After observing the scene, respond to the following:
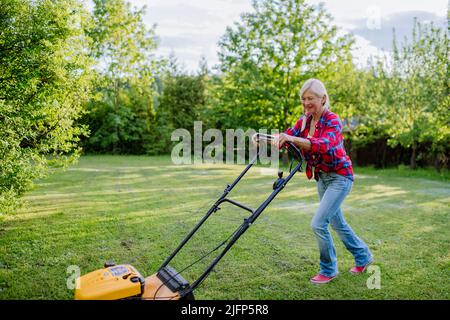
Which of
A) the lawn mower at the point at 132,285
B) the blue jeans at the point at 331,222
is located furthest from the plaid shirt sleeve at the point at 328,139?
the lawn mower at the point at 132,285

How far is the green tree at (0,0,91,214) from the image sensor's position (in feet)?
16.3

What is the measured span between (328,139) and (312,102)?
1.16ft

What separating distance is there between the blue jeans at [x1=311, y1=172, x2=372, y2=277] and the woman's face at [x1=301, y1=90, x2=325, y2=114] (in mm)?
582

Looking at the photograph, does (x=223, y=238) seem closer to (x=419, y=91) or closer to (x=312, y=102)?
(x=312, y=102)

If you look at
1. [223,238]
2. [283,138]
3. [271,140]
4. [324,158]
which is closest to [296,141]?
[283,138]

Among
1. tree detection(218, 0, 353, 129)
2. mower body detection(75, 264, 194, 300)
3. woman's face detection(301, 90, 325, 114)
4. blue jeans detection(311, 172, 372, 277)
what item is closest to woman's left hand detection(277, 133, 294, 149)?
woman's face detection(301, 90, 325, 114)

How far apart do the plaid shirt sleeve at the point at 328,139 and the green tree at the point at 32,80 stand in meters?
3.17

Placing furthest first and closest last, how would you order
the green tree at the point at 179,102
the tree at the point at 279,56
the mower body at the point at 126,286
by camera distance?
the green tree at the point at 179,102 → the tree at the point at 279,56 → the mower body at the point at 126,286

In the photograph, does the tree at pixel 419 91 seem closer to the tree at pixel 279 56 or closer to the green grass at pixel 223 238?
the tree at pixel 279 56

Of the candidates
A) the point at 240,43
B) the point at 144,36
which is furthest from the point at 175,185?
the point at 144,36

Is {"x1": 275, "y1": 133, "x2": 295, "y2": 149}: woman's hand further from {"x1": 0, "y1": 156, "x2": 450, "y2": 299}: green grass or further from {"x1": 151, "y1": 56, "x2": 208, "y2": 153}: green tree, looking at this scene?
{"x1": 151, "y1": 56, "x2": 208, "y2": 153}: green tree

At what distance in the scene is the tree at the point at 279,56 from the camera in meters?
18.0

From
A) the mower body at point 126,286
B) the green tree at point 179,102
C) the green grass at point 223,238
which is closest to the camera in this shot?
the mower body at point 126,286
